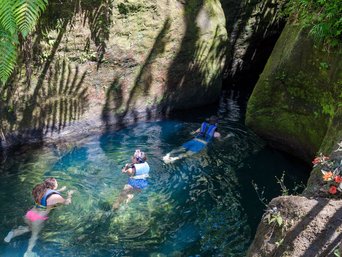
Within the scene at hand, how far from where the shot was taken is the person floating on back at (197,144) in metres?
9.11

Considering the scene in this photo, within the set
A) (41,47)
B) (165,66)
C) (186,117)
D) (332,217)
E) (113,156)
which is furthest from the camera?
(186,117)

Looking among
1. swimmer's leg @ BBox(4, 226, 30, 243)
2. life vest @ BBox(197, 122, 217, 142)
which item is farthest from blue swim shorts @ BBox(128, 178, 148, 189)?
life vest @ BBox(197, 122, 217, 142)

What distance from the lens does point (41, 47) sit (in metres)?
8.51

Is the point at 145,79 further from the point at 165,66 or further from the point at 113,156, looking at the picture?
the point at 113,156

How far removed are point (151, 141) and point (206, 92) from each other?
3300 millimetres

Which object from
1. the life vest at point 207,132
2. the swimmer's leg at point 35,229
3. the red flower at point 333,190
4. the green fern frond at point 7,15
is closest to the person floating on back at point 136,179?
the swimmer's leg at point 35,229

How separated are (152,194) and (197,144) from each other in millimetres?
2285

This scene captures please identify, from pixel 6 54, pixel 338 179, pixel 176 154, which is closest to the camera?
pixel 338 179

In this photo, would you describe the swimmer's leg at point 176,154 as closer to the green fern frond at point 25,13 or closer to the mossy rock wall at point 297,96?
the mossy rock wall at point 297,96

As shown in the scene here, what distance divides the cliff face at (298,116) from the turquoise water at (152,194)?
2.97 ft

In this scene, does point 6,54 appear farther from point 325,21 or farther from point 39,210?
point 325,21

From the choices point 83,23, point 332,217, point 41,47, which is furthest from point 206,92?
point 332,217

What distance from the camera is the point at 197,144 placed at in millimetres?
9406

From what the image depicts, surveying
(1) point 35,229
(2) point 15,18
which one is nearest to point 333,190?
A: (1) point 35,229
